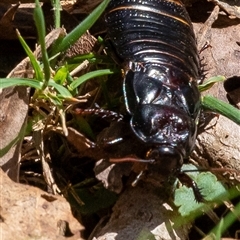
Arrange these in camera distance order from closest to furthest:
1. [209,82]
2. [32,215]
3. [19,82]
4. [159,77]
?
[32,215], [19,82], [159,77], [209,82]

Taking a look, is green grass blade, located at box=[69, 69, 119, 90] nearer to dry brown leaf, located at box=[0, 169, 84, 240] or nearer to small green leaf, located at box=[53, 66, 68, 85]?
small green leaf, located at box=[53, 66, 68, 85]

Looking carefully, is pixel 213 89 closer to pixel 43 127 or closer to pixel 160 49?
pixel 160 49

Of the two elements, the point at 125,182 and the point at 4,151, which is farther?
the point at 125,182

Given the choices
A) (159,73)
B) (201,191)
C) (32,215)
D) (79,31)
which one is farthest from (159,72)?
(32,215)

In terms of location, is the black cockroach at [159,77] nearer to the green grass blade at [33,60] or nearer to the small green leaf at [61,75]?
the small green leaf at [61,75]

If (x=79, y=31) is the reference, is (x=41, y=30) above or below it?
above

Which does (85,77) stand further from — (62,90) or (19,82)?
(19,82)

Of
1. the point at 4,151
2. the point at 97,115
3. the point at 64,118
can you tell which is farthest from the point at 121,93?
the point at 4,151
